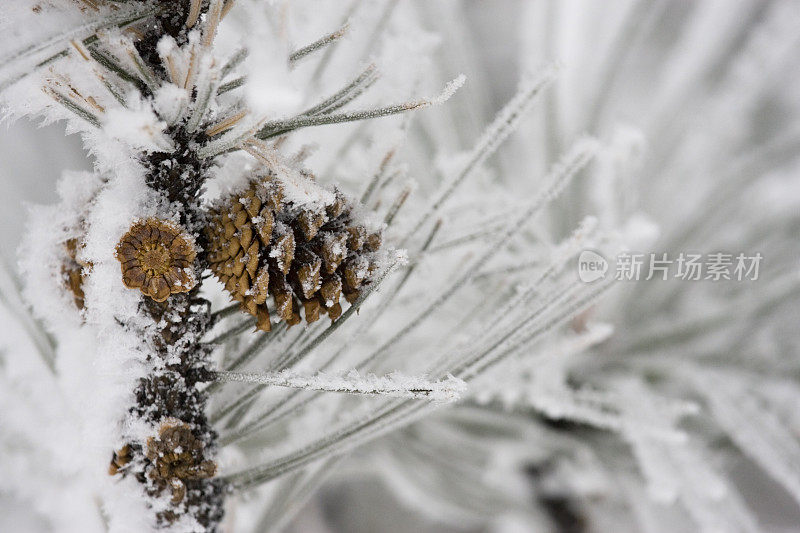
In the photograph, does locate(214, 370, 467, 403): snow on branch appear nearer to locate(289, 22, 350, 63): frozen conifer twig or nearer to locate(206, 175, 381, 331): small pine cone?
locate(206, 175, 381, 331): small pine cone

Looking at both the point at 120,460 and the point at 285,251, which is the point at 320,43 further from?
the point at 120,460

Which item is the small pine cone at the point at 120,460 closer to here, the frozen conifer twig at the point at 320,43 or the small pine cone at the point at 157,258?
the small pine cone at the point at 157,258

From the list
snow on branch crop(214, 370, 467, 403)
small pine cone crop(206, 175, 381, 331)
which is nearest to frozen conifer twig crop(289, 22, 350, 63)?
small pine cone crop(206, 175, 381, 331)

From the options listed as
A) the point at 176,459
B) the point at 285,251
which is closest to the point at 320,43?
the point at 285,251

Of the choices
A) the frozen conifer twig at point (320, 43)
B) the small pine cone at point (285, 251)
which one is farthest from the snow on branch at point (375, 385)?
the frozen conifer twig at point (320, 43)

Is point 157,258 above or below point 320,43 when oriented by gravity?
below
